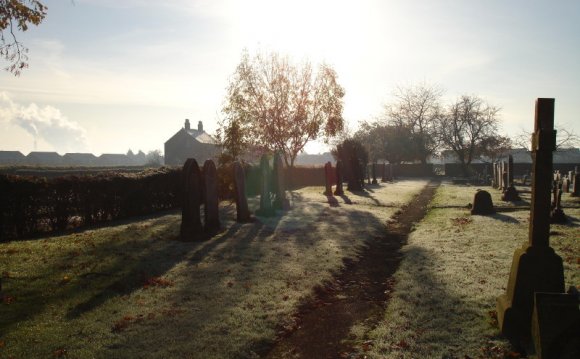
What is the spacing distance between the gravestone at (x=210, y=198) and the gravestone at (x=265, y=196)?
3962mm

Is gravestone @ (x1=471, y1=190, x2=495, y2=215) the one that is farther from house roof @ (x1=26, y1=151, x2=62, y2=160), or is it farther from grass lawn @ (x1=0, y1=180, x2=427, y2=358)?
house roof @ (x1=26, y1=151, x2=62, y2=160)

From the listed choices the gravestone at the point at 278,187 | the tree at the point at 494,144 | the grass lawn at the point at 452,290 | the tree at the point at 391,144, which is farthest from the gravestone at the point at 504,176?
the tree at the point at 391,144

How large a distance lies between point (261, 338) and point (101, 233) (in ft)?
29.9

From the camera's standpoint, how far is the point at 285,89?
139 feet

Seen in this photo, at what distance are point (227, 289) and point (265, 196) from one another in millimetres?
10607

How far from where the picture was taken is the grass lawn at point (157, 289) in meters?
6.00

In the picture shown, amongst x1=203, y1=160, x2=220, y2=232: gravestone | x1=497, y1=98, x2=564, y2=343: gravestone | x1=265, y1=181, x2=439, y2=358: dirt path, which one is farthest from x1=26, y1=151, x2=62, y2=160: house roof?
x1=497, y1=98, x2=564, y2=343: gravestone

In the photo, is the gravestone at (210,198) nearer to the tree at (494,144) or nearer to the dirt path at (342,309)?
the dirt path at (342,309)

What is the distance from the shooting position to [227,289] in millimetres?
8328

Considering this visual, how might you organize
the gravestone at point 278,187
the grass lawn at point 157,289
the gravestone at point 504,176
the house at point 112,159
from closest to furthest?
1. the grass lawn at point 157,289
2. the gravestone at point 278,187
3. the gravestone at point 504,176
4. the house at point 112,159

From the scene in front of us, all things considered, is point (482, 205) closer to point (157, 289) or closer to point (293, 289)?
point (293, 289)

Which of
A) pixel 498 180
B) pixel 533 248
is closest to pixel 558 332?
pixel 533 248

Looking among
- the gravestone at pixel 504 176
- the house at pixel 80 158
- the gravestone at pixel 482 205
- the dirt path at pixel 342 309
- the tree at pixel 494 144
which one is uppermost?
the tree at pixel 494 144

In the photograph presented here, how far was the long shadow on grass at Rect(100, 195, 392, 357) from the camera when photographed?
19.6 ft
